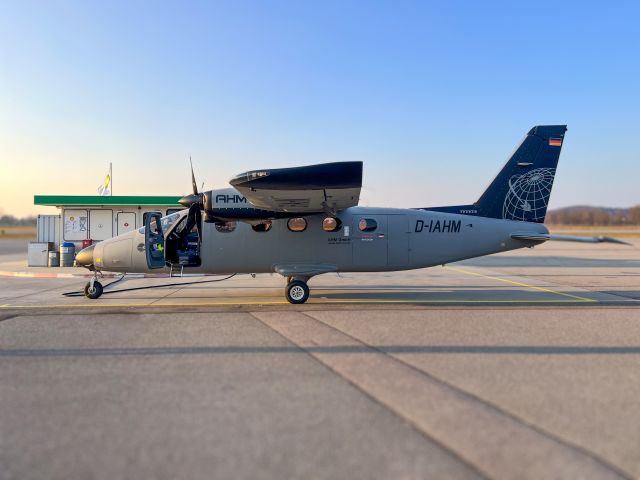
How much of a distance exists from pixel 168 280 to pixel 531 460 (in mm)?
14478

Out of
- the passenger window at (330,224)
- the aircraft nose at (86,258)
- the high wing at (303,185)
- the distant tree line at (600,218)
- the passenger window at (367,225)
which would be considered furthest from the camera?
the distant tree line at (600,218)

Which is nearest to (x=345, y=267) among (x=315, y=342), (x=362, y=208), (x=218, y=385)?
(x=362, y=208)

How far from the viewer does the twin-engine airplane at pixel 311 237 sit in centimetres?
1076

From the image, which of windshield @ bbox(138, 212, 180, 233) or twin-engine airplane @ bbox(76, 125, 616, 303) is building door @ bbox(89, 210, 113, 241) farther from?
windshield @ bbox(138, 212, 180, 233)

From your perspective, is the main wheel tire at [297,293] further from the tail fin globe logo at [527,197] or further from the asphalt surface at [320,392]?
the tail fin globe logo at [527,197]

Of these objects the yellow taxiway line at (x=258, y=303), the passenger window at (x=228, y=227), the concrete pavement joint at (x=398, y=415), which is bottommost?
the yellow taxiway line at (x=258, y=303)

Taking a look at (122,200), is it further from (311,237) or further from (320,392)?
(320,392)

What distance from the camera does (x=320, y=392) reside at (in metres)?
4.67

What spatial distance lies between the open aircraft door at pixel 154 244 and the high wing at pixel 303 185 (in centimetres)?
287

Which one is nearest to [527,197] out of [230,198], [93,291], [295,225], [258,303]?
[295,225]

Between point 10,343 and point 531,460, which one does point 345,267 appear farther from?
point 531,460

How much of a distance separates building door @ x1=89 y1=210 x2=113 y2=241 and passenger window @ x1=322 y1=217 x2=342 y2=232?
48.2 feet

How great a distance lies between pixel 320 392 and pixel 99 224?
20.2 meters

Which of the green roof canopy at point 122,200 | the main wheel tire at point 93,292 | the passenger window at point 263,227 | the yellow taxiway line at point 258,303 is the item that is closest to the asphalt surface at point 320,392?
the yellow taxiway line at point 258,303
